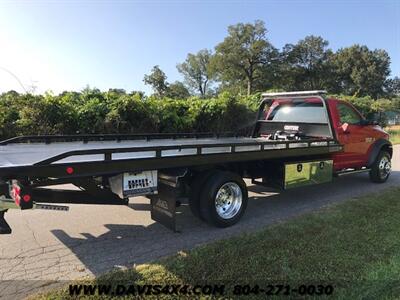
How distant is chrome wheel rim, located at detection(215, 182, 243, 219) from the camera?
18.1ft

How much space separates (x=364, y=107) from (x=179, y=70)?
235 feet

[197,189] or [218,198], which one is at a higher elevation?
[197,189]

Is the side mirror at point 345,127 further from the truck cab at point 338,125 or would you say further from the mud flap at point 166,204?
the mud flap at point 166,204

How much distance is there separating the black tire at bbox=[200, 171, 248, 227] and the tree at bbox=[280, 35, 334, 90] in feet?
231

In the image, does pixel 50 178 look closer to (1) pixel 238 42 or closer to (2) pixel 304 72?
(1) pixel 238 42

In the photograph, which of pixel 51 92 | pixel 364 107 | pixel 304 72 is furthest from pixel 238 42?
pixel 51 92

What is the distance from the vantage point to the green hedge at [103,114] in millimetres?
9773

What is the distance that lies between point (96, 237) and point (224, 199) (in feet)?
6.18

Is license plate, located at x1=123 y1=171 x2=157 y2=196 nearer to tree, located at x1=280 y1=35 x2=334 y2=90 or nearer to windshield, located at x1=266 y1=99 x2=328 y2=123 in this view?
windshield, located at x1=266 y1=99 x2=328 y2=123

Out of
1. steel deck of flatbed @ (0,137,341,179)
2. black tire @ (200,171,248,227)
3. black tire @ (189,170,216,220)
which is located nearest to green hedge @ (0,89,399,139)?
→ steel deck of flatbed @ (0,137,341,179)

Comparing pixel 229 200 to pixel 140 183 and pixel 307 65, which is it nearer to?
pixel 140 183

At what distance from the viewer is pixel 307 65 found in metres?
77.3

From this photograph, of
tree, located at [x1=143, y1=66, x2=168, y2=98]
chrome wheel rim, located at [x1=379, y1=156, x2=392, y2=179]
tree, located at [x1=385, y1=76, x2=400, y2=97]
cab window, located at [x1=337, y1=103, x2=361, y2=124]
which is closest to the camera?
cab window, located at [x1=337, y1=103, x2=361, y2=124]

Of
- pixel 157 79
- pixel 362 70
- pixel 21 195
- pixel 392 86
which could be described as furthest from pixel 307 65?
pixel 21 195
